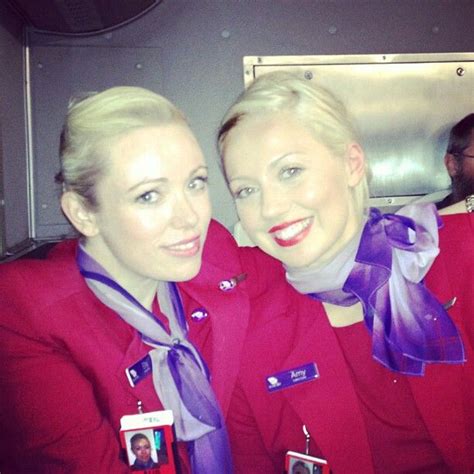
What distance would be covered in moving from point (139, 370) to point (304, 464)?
1.44 ft

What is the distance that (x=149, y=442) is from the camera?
114 cm

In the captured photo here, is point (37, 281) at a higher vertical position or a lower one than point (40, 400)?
higher

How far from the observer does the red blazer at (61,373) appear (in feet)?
3.47

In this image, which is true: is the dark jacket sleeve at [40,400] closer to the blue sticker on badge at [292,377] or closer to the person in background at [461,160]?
the blue sticker on badge at [292,377]

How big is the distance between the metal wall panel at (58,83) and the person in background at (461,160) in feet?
5.00

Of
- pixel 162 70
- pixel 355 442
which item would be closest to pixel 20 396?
pixel 355 442

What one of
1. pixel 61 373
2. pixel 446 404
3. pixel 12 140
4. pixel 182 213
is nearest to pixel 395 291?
pixel 446 404

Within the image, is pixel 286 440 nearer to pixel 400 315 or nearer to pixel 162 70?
pixel 400 315

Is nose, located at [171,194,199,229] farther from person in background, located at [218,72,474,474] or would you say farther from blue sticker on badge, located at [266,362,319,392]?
blue sticker on badge, located at [266,362,319,392]

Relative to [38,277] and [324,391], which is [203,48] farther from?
[324,391]

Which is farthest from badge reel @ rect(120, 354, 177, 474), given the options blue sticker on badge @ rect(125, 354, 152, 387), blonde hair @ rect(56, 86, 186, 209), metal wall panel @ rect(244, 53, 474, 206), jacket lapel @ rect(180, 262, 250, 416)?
metal wall panel @ rect(244, 53, 474, 206)

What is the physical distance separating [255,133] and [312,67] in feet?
4.96

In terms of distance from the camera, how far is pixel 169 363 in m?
1.24

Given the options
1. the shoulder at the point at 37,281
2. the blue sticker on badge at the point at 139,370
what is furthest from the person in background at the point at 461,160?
the shoulder at the point at 37,281
